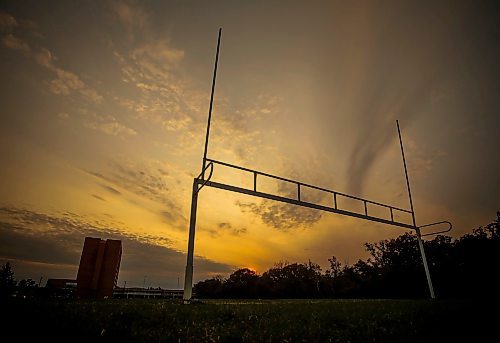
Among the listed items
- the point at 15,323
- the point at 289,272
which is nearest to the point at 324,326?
the point at 15,323

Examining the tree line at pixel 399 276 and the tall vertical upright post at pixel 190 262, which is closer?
the tall vertical upright post at pixel 190 262

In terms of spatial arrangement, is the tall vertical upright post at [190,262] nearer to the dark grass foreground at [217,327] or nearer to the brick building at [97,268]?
the dark grass foreground at [217,327]

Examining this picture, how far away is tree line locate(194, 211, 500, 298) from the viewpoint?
3097 cm

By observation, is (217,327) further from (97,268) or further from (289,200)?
(97,268)

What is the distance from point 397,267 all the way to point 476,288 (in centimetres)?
1399

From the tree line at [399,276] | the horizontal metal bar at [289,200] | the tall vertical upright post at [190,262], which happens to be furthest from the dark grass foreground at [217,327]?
the tree line at [399,276]

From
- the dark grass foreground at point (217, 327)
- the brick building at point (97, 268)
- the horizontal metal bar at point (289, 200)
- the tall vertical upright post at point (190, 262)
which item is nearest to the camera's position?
the dark grass foreground at point (217, 327)

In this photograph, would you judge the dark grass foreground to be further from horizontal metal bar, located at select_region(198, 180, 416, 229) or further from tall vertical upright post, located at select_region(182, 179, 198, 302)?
horizontal metal bar, located at select_region(198, 180, 416, 229)

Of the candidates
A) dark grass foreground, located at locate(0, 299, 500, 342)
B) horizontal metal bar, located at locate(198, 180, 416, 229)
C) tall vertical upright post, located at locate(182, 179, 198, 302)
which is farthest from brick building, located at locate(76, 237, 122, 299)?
dark grass foreground, located at locate(0, 299, 500, 342)

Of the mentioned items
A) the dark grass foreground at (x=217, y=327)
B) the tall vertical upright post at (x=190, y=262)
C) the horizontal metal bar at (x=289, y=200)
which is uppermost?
the horizontal metal bar at (x=289, y=200)

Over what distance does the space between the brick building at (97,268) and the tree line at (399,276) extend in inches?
1143

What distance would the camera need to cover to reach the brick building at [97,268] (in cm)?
2403

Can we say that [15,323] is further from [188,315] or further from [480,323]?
[480,323]

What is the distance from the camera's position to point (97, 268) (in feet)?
80.2
